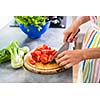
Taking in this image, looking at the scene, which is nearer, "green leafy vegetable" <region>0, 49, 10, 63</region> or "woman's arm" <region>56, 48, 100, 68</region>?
"woman's arm" <region>56, 48, 100, 68</region>

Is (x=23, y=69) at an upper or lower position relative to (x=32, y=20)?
lower

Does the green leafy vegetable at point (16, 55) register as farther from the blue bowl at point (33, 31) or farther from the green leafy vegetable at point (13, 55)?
the blue bowl at point (33, 31)

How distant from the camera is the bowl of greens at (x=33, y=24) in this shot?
79cm

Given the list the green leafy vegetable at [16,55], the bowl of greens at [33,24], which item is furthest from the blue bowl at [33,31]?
the green leafy vegetable at [16,55]

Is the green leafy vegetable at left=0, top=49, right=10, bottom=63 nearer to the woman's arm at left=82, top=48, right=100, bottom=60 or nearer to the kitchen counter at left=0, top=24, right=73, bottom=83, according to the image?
the kitchen counter at left=0, top=24, right=73, bottom=83

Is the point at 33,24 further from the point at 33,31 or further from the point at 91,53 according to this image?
the point at 91,53

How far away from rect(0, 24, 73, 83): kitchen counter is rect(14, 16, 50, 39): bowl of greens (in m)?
0.03

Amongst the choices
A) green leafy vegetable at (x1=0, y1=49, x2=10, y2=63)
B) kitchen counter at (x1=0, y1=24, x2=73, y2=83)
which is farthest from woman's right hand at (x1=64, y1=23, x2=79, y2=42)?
green leafy vegetable at (x1=0, y1=49, x2=10, y2=63)

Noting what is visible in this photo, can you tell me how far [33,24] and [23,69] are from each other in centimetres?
23

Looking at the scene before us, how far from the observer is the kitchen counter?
23.0 inches

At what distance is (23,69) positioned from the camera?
2.11 ft

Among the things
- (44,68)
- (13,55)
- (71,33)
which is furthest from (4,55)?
(71,33)

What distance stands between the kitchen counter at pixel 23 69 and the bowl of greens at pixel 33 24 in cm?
3
